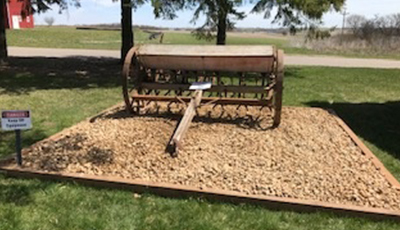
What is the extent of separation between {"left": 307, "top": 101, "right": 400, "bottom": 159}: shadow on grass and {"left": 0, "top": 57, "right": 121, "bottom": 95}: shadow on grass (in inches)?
211

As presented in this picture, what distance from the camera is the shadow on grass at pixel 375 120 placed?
6.12m

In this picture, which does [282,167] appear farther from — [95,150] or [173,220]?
[95,150]

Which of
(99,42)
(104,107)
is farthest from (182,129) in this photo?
(99,42)

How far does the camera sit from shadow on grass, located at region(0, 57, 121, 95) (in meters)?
9.70

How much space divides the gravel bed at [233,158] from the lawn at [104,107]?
0.34 meters

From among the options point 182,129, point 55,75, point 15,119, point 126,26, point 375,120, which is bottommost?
point 375,120

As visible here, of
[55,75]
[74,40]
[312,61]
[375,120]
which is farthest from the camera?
[74,40]

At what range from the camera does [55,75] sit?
11.4 m

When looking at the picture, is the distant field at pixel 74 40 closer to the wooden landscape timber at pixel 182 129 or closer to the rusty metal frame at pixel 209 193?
the wooden landscape timber at pixel 182 129

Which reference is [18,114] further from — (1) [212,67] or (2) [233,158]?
(1) [212,67]

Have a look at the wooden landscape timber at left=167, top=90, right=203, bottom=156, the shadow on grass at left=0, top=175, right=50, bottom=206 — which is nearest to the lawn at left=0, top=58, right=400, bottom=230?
the shadow on grass at left=0, top=175, right=50, bottom=206

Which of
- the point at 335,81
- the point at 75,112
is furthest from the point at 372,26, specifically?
the point at 75,112

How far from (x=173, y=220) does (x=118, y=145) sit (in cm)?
176

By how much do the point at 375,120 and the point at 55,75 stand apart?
8.23m
